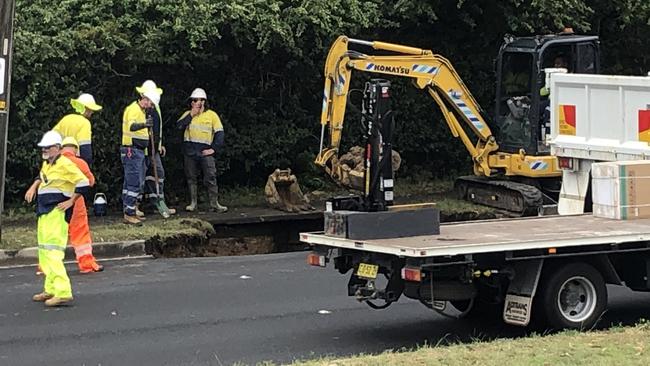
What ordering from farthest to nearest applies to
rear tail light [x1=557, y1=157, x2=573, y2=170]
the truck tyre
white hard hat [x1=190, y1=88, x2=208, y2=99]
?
white hard hat [x1=190, y1=88, x2=208, y2=99] < rear tail light [x1=557, y1=157, x2=573, y2=170] < the truck tyre

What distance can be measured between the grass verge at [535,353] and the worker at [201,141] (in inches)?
352

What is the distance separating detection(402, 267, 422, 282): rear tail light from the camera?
9.06m

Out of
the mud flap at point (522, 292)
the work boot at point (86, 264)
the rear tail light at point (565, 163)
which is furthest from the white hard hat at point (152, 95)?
the mud flap at point (522, 292)

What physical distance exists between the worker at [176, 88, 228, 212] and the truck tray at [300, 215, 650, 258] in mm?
7568

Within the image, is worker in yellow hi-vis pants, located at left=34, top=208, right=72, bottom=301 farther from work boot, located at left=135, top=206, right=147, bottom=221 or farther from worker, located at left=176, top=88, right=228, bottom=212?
worker, located at left=176, top=88, right=228, bottom=212

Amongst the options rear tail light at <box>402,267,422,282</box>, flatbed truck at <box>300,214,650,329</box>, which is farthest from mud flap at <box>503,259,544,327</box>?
rear tail light at <box>402,267,422,282</box>

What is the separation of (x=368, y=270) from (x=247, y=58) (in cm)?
1014

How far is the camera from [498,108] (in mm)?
18484

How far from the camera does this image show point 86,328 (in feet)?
34.6

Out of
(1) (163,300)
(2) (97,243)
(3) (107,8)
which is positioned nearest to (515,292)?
(1) (163,300)

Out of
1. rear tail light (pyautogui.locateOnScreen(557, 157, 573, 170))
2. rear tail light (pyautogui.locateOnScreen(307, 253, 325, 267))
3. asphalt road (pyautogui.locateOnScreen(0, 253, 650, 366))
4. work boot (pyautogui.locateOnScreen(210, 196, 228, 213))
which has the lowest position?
asphalt road (pyautogui.locateOnScreen(0, 253, 650, 366))

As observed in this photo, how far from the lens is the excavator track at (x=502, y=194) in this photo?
1720cm

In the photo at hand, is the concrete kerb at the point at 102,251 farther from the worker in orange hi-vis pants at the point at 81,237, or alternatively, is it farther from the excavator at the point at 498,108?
the excavator at the point at 498,108

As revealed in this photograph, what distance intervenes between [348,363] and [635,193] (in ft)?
12.6
